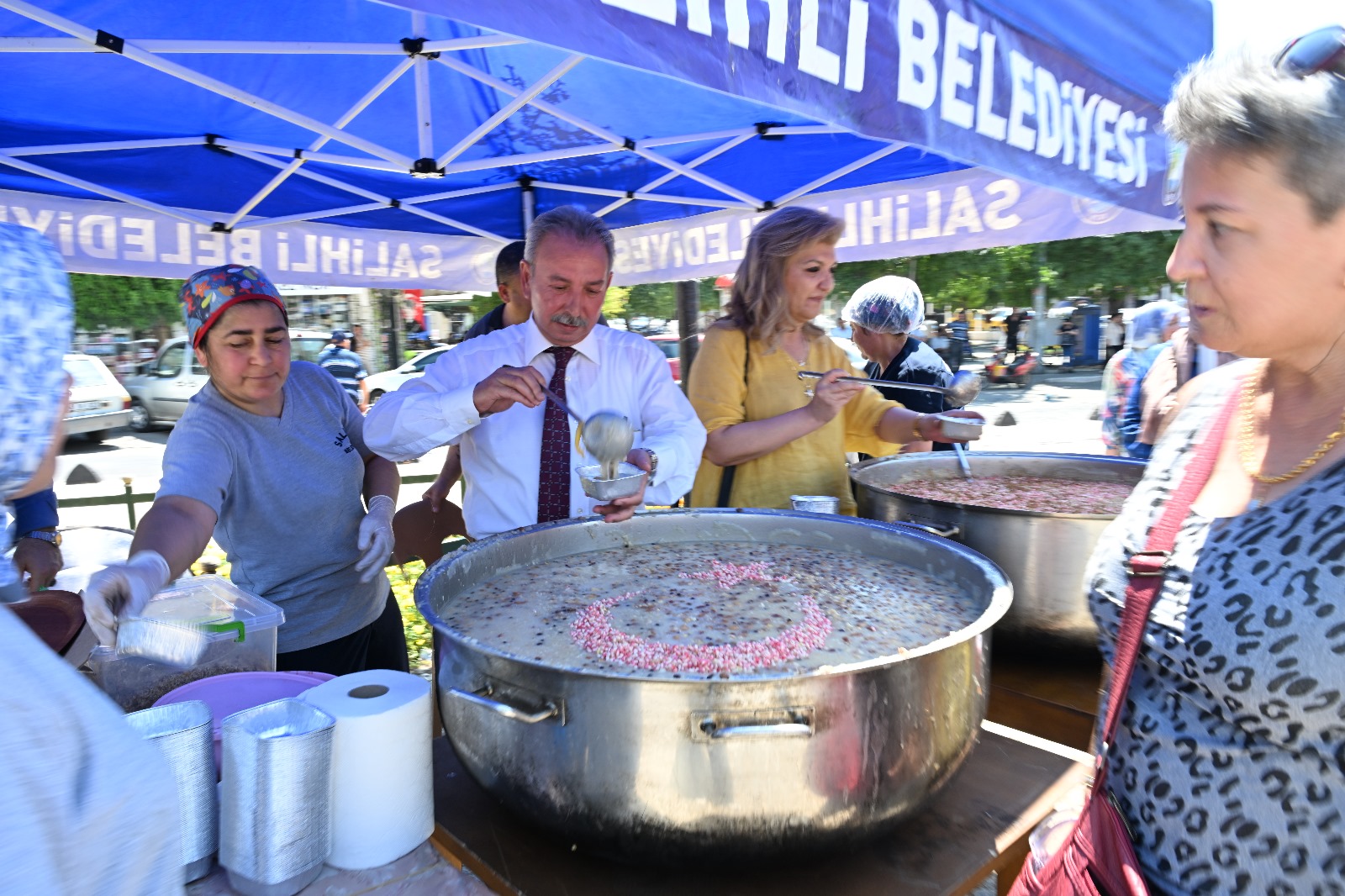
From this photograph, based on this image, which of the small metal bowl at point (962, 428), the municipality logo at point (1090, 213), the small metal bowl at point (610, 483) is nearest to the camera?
the small metal bowl at point (610, 483)

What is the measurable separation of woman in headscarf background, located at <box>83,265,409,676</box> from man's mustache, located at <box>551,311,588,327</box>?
0.69 m

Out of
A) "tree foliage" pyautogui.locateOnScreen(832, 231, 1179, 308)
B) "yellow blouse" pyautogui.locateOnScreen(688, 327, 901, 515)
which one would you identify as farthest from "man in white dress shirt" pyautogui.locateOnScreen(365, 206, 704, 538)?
"tree foliage" pyautogui.locateOnScreen(832, 231, 1179, 308)

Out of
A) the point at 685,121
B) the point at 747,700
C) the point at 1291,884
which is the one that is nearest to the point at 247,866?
the point at 747,700

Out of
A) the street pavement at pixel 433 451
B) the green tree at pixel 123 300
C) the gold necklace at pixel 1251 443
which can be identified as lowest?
the street pavement at pixel 433 451

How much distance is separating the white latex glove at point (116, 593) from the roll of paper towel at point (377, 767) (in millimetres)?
438

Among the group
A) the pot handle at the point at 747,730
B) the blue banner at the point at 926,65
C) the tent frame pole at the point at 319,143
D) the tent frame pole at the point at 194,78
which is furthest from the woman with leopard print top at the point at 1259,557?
the tent frame pole at the point at 319,143

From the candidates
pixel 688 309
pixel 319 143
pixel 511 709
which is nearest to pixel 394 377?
pixel 688 309

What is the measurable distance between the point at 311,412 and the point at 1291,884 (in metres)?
2.25

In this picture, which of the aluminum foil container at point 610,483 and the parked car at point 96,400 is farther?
the parked car at point 96,400

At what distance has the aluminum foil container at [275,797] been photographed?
0.93 meters

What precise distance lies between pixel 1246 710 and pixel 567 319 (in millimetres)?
1739

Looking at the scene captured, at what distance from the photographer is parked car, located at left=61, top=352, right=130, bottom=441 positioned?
12102 mm

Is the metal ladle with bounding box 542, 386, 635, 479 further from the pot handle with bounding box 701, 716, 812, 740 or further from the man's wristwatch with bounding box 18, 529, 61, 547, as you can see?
the man's wristwatch with bounding box 18, 529, 61, 547

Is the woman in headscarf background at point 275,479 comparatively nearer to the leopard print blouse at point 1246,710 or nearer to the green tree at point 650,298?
the leopard print blouse at point 1246,710
